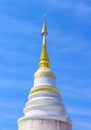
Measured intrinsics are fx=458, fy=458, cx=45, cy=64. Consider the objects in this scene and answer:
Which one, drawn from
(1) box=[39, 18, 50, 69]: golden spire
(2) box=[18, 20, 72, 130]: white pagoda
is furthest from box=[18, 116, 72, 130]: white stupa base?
(1) box=[39, 18, 50, 69]: golden spire

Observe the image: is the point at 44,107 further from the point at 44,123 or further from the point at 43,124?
the point at 43,124

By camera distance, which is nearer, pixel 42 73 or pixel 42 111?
pixel 42 111

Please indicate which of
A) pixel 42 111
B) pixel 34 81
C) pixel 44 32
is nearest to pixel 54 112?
pixel 42 111

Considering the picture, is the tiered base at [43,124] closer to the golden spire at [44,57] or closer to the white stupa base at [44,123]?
the white stupa base at [44,123]

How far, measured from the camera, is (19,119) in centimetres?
4881

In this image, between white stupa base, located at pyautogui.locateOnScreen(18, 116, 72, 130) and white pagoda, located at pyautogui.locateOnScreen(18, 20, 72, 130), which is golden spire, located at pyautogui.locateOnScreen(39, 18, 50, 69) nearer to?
white pagoda, located at pyautogui.locateOnScreen(18, 20, 72, 130)

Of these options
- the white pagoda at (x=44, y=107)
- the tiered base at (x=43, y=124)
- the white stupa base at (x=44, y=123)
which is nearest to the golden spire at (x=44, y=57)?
the white pagoda at (x=44, y=107)

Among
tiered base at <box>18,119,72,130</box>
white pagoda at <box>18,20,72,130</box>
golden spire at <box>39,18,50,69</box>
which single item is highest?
golden spire at <box>39,18,50,69</box>

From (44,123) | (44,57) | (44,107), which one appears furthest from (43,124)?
(44,57)

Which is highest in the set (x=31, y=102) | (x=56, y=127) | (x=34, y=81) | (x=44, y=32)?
(x=44, y=32)

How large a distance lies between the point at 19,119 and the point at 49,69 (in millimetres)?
7393

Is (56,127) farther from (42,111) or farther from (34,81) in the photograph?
(34,81)

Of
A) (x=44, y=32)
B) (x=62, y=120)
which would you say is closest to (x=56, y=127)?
(x=62, y=120)

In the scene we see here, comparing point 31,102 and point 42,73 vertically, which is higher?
point 42,73
